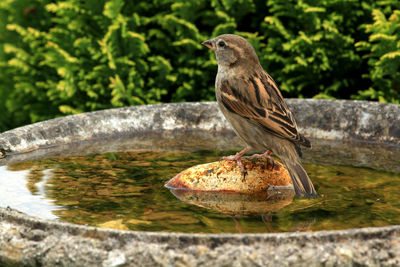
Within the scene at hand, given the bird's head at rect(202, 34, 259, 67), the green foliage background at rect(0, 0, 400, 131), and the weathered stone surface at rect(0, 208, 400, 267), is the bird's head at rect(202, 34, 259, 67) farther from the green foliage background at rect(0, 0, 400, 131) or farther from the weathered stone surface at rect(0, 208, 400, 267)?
the green foliage background at rect(0, 0, 400, 131)

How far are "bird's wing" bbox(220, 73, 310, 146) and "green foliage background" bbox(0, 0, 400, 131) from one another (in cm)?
299

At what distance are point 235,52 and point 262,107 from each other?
49cm

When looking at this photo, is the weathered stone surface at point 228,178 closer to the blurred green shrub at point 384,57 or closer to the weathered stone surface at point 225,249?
the weathered stone surface at point 225,249

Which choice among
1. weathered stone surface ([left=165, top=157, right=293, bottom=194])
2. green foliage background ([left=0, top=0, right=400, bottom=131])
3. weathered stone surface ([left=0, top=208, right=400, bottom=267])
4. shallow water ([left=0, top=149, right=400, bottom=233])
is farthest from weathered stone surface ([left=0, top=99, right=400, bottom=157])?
green foliage background ([left=0, top=0, right=400, bottom=131])

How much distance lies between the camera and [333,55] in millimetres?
6961

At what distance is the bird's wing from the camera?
357 centimetres

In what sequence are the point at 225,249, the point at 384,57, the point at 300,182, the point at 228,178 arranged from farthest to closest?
the point at 384,57
the point at 228,178
the point at 300,182
the point at 225,249

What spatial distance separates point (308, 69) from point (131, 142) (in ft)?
11.0

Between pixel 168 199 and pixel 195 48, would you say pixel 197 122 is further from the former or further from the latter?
pixel 195 48

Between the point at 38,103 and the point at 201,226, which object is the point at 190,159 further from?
the point at 38,103

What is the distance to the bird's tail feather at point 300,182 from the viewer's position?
314cm

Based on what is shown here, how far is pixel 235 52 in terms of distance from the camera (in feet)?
12.8

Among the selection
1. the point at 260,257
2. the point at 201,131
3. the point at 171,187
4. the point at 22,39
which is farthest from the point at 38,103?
the point at 260,257

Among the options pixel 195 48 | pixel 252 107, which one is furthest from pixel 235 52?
pixel 195 48
